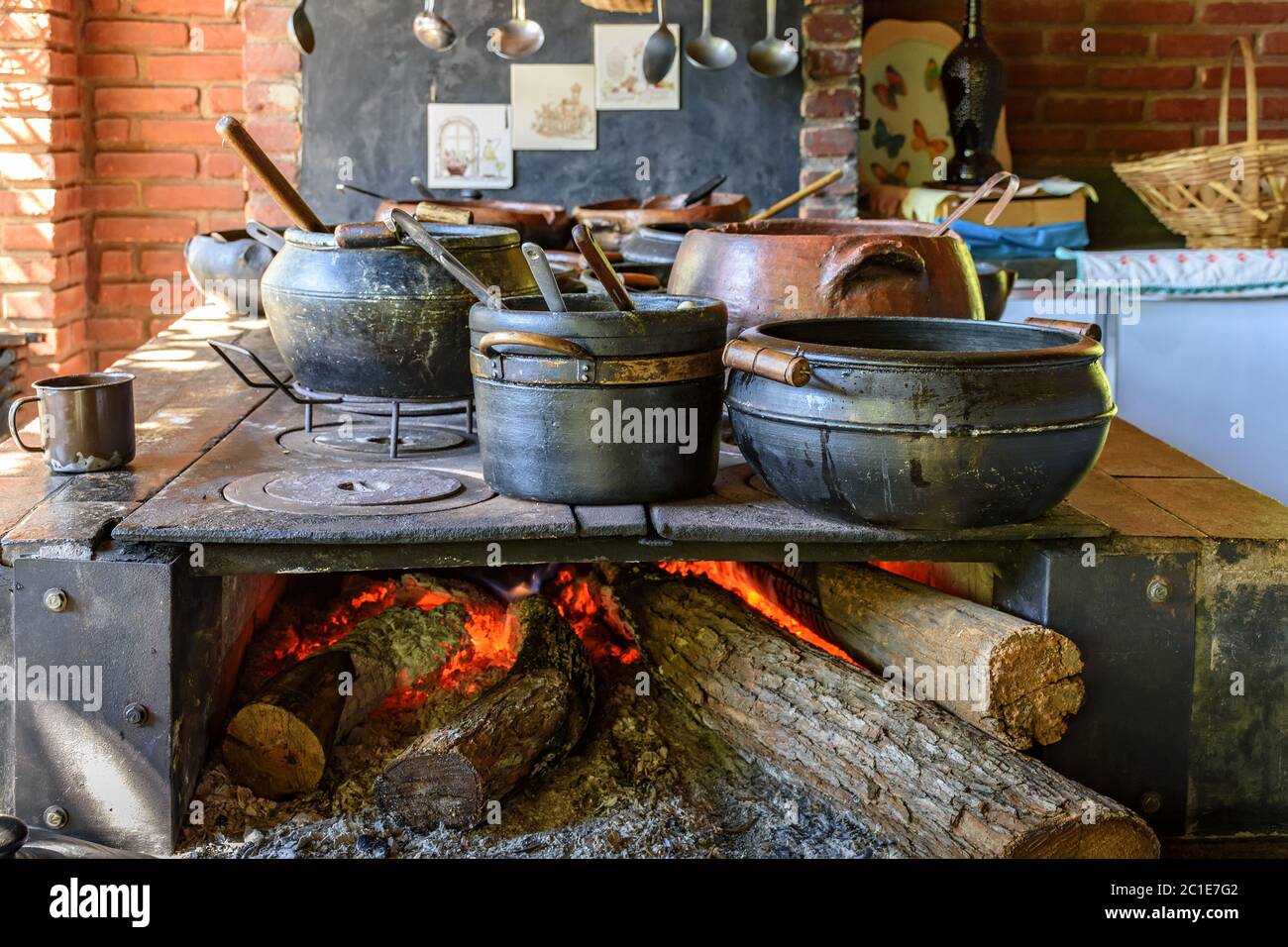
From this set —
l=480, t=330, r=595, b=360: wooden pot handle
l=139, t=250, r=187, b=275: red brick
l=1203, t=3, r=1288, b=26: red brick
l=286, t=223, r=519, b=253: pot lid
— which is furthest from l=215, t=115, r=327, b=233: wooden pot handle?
l=1203, t=3, r=1288, b=26: red brick

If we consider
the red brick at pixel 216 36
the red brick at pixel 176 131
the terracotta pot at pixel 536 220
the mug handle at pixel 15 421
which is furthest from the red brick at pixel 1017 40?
the mug handle at pixel 15 421

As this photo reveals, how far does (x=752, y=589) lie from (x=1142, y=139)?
10.5ft

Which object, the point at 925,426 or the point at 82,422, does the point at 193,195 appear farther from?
the point at 925,426

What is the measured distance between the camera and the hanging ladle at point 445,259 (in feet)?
6.63

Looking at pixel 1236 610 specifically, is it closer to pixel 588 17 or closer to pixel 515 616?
pixel 515 616

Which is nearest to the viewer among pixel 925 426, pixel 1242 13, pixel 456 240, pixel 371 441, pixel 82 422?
pixel 925 426

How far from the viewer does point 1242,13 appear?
16.1ft

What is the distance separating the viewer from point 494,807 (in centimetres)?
188

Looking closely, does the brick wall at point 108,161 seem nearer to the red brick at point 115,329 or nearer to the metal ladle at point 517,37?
the red brick at point 115,329

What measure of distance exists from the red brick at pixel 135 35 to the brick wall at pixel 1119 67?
2.36 metres

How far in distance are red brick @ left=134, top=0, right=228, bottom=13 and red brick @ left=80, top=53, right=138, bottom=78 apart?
0.17 meters

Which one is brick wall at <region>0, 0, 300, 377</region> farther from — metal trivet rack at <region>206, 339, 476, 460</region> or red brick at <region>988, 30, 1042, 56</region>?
red brick at <region>988, 30, 1042, 56</region>

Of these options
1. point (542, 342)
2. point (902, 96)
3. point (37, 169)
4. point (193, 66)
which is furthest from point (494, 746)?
point (193, 66)
